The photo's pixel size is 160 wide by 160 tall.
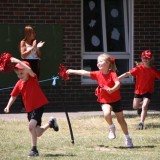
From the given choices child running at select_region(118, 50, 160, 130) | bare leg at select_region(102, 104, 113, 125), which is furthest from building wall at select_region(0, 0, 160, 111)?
bare leg at select_region(102, 104, 113, 125)

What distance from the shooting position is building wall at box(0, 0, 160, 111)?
15.8m

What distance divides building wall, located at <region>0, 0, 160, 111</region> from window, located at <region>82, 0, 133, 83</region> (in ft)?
0.87

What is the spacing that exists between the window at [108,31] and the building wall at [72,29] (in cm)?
26

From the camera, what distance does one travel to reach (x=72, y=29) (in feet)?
52.9

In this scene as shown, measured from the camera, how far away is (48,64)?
1589 cm

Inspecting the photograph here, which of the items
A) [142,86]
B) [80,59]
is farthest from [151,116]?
[80,59]

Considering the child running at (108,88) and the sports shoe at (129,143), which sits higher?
the child running at (108,88)

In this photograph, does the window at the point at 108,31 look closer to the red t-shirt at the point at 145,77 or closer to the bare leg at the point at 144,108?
the red t-shirt at the point at 145,77

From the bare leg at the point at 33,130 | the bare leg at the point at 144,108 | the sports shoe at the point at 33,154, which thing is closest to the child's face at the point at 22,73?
the bare leg at the point at 33,130

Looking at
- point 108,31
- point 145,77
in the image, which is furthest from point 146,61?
point 108,31

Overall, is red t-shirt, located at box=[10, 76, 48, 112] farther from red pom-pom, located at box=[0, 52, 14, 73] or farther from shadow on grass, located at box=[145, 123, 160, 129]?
shadow on grass, located at box=[145, 123, 160, 129]

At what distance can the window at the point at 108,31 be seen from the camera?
16516 millimetres

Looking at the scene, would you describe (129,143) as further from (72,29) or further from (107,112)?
(72,29)

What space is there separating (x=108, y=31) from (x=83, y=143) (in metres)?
6.50
